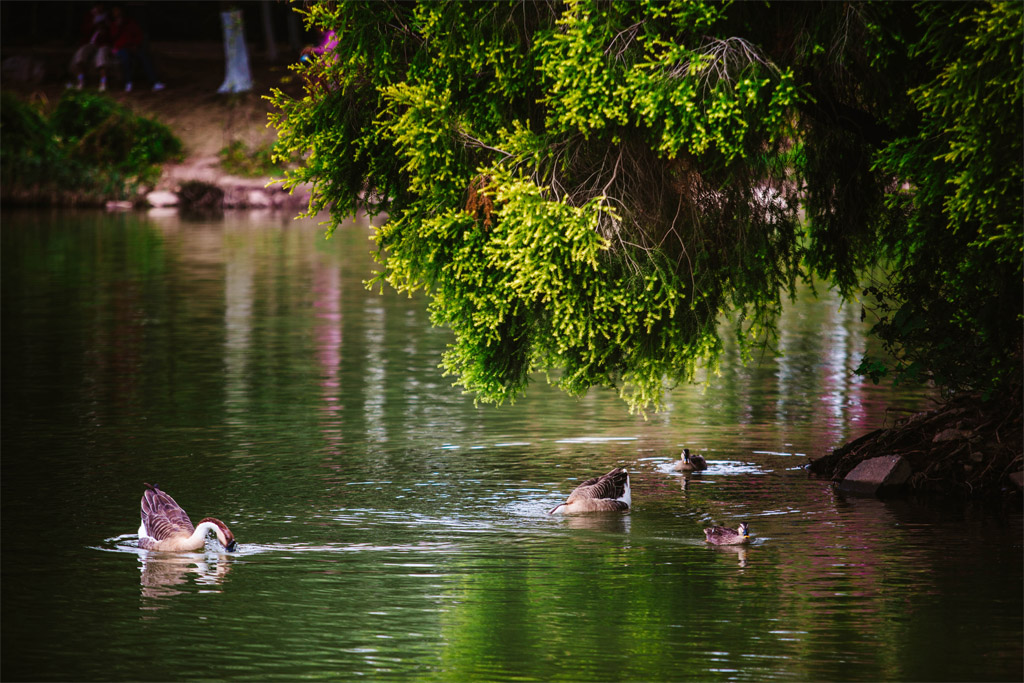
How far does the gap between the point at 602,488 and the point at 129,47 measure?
59.4 m

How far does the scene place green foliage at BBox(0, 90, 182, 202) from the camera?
6262 centimetres

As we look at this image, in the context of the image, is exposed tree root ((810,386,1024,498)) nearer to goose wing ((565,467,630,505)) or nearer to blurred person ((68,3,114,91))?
goose wing ((565,467,630,505))

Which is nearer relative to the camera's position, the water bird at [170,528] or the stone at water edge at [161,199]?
the water bird at [170,528]

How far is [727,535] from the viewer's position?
1444 cm

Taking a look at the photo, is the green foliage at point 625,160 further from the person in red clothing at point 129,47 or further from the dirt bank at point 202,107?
the person in red clothing at point 129,47

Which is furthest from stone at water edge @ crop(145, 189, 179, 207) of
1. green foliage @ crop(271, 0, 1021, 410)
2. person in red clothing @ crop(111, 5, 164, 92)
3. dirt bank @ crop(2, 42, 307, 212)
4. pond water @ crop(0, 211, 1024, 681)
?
green foliage @ crop(271, 0, 1021, 410)

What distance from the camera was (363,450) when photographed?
19234mm

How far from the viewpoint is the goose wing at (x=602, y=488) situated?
1552 cm

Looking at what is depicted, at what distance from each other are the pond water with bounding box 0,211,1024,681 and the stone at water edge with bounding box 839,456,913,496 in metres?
0.27

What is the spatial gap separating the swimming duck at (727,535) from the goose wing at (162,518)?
4504mm

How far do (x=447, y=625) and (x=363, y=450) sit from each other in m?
7.20

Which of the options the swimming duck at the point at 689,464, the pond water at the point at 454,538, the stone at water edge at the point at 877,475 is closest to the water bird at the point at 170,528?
the pond water at the point at 454,538

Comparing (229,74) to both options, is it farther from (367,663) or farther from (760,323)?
(367,663)

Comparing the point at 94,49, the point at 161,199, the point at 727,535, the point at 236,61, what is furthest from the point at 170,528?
the point at 94,49
